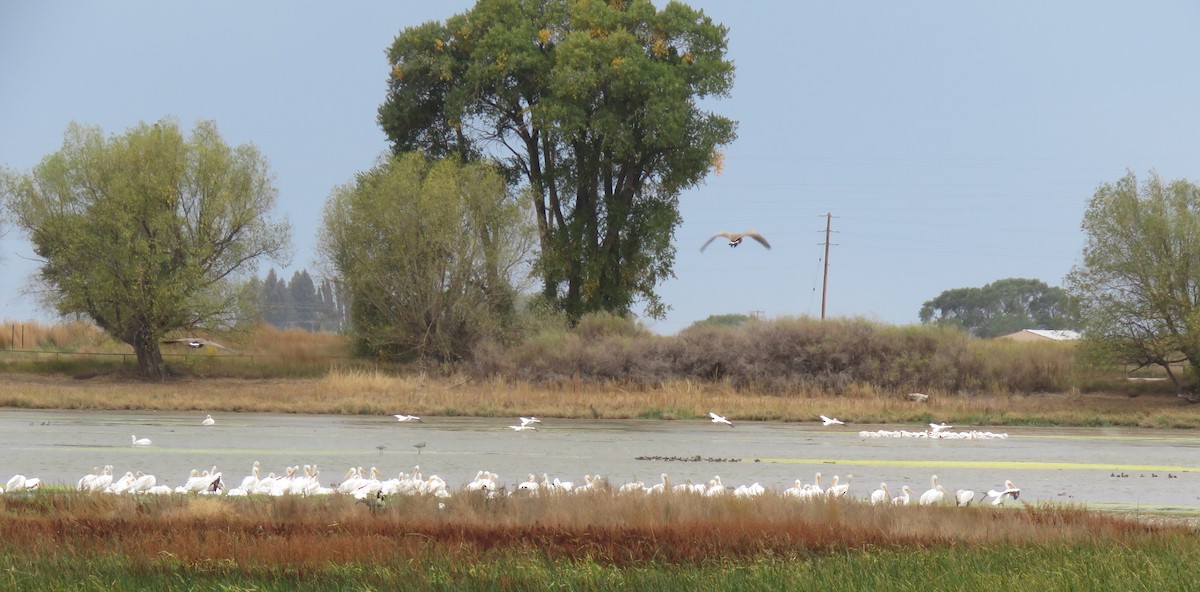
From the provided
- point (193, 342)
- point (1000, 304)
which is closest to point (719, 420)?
point (193, 342)

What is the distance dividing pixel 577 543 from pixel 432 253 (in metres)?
37.8

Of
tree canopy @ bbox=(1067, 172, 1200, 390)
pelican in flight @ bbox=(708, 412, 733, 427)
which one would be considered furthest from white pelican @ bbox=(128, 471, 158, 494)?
tree canopy @ bbox=(1067, 172, 1200, 390)

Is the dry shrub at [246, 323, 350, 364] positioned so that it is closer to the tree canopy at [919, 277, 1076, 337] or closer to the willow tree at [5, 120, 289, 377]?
the willow tree at [5, 120, 289, 377]

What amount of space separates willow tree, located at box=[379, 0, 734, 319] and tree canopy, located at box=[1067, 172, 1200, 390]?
17807mm

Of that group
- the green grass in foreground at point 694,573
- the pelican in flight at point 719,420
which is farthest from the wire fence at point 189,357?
the green grass in foreground at point 694,573

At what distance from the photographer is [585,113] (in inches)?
1996

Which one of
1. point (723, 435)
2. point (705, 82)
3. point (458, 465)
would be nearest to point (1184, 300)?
point (723, 435)

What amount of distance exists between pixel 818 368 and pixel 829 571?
30.9 m

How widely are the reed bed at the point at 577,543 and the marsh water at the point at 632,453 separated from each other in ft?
10.5

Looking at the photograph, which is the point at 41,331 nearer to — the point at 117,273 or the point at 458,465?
the point at 117,273

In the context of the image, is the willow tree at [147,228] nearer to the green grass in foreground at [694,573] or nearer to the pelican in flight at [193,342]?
the pelican in flight at [193,342]

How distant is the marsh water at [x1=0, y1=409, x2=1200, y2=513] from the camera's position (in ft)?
58.1

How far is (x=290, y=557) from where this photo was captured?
1041 centimetres

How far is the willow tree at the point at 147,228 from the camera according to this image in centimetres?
4612
